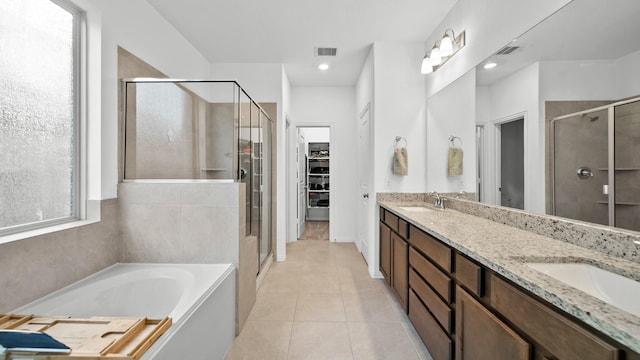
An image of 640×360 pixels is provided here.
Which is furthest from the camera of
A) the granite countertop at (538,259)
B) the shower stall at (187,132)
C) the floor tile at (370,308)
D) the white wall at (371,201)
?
the white wall at (371,201)

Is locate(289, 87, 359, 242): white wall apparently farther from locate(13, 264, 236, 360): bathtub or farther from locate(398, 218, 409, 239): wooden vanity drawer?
locate(13, 264, 236, 360): bathtub

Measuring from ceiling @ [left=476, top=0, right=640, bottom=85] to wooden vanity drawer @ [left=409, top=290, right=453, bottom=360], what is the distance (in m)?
1.53

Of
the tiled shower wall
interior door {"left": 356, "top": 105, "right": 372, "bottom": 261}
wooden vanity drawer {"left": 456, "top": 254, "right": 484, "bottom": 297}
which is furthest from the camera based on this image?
interior door {"left": 356, "top": 105, "right": 372, "bottom": 261}

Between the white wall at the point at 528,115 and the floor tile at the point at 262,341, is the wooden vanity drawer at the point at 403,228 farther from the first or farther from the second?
the floor tile at the point at 262,341

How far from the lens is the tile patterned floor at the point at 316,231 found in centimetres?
486

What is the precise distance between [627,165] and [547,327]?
0.76m

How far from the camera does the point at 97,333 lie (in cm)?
106

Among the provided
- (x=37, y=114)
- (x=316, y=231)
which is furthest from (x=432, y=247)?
(x=316, y=231)

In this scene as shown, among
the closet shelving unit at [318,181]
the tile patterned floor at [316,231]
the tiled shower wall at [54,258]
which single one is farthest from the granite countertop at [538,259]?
the closet shelving unit at [318,181]

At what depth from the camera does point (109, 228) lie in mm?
1836

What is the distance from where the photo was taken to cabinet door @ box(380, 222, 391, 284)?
2.57 m

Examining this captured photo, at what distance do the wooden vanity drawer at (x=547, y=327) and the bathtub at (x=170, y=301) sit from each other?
1.33 meters

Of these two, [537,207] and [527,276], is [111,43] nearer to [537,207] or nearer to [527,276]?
[527,276]

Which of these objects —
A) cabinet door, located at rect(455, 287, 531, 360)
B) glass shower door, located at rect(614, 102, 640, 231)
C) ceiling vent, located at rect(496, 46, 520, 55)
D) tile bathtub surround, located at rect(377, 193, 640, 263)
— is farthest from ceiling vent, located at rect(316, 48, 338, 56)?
cabinet door, located at rect(455, 287, 531, 360)
